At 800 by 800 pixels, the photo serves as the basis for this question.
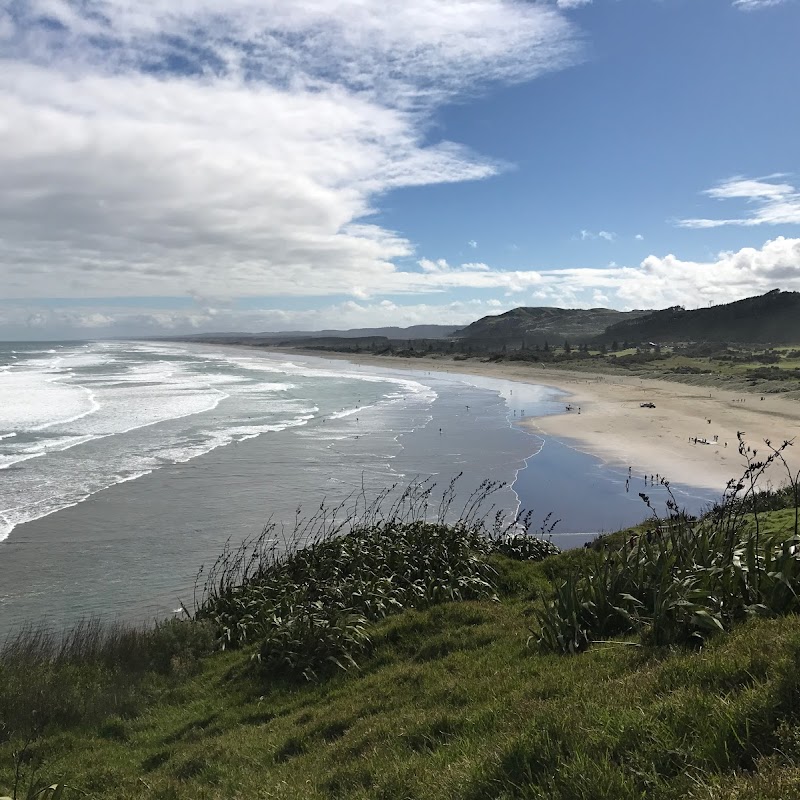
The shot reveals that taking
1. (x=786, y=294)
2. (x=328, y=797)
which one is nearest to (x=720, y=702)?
(x=328, y=797)

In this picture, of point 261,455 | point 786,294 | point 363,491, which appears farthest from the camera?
point 786,294

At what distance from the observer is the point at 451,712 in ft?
15.7

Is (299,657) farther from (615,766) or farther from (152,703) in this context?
(615,766)

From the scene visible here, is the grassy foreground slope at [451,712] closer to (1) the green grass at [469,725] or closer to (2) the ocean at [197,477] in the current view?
(1) the green grass at [469,725]

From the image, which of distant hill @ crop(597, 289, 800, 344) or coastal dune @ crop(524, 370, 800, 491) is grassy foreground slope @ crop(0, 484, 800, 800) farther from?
distant hill @ crop(597, 289, 800, 344)

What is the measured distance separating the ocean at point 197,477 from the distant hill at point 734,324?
8602cm

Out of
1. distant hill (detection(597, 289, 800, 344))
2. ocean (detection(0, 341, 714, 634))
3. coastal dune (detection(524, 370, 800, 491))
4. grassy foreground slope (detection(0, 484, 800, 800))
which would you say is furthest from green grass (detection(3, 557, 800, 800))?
distant hill (detection(597, 289, 800, 344))

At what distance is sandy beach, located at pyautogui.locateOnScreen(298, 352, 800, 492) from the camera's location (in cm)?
1981

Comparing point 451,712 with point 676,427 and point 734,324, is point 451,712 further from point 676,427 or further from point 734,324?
point 734,324

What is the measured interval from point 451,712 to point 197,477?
15218 millimetres

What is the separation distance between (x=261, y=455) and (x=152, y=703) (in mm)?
14825

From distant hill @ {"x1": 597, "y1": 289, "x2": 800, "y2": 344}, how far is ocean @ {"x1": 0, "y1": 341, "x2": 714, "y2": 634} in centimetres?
8602

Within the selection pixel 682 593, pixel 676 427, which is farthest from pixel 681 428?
pixel 682 593

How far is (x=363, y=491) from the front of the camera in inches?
619
